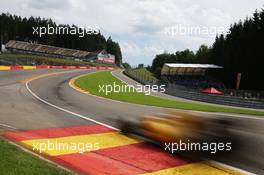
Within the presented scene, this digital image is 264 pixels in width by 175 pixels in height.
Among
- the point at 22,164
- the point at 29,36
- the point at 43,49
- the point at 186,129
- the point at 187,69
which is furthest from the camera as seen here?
the point at 29,36

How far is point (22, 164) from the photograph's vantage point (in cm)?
819

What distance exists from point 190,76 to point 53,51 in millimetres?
80240

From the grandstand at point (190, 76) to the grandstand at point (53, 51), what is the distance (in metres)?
67.3

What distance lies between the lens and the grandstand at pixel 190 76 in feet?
251

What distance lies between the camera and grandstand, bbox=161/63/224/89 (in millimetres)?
76506

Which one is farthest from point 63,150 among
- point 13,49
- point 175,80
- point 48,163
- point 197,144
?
point 13,49

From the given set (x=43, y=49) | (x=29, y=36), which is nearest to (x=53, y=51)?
(x=43, y=49)

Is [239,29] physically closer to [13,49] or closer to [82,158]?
[82,158]

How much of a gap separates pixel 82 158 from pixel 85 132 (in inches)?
145

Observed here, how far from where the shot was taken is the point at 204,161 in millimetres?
9820

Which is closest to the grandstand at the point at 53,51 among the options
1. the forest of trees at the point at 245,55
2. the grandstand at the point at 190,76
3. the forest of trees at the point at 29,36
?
the forest of trees at the point at 29,36

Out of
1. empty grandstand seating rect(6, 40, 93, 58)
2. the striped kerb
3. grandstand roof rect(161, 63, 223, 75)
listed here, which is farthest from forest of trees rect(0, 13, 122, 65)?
the striped kerb

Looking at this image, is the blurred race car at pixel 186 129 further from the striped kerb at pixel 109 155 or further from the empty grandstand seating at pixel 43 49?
the empty grandstand seating at pixel 43 49

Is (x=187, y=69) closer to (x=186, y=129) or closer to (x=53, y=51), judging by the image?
(x=186, y=129)
